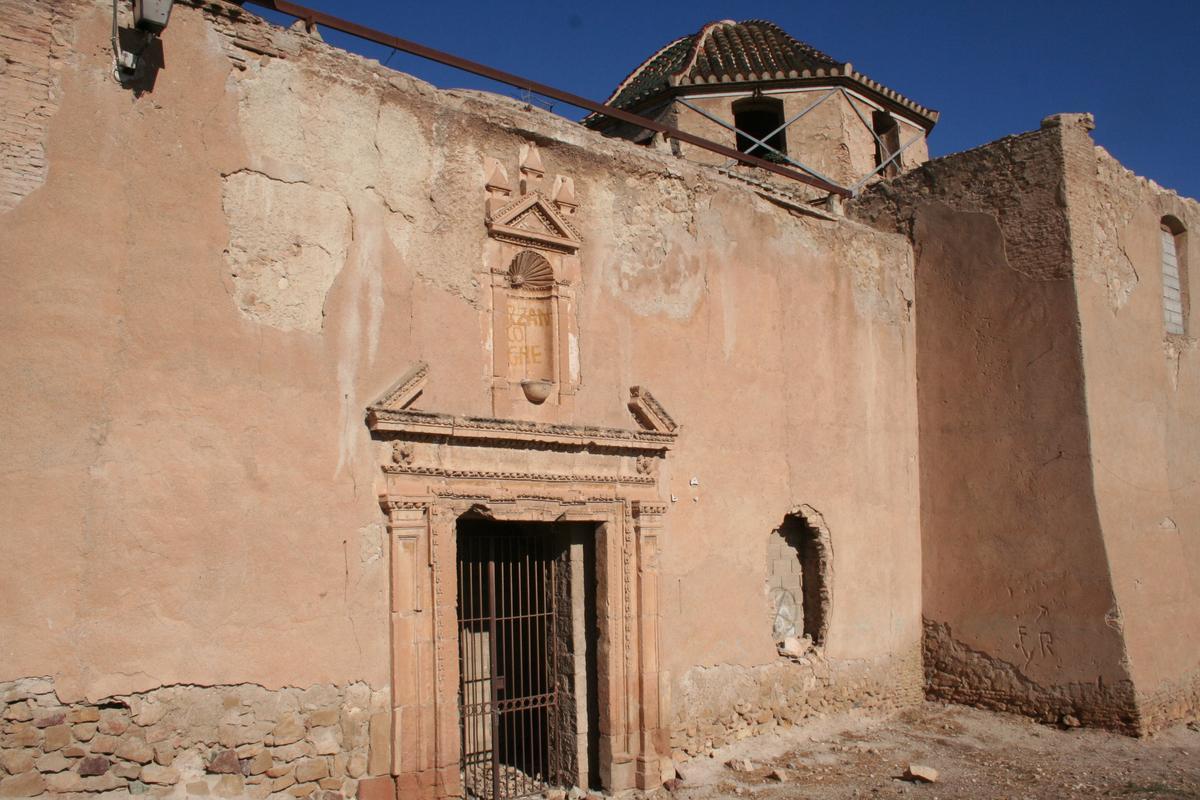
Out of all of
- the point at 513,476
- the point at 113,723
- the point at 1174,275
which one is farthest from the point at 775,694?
the point at 1174,275

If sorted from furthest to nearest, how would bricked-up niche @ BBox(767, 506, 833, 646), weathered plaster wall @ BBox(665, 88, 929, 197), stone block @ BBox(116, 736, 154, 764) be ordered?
weathered plaster wall @ BBox(665, 88, 929, 197)
bricked-up niche @ BBox(767, 506, 833, 646)
stone block @ BBox(116, 736, 154, 764)

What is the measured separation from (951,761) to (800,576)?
1.99 meters

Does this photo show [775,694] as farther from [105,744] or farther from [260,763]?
[105,744]

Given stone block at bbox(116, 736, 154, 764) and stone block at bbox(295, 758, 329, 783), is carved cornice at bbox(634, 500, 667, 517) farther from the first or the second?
stone block at bbox(116, 736, 154, 764)

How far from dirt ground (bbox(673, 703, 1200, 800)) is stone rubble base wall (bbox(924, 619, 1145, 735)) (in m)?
Result: 0.13

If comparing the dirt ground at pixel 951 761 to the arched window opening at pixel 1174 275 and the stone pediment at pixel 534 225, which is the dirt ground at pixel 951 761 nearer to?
the stone pediment at pixel 534 225

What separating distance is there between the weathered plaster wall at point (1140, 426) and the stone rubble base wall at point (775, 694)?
2093mm

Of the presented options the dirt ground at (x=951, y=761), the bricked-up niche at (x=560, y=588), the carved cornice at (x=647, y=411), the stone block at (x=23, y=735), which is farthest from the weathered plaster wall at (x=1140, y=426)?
the stone block at (x=23, y=735)

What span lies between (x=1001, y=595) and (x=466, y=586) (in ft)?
16.8

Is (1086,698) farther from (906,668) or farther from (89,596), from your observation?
(89,596)

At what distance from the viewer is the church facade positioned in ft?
18.7

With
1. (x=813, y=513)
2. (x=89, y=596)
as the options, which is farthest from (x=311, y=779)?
(x=813, y=513)

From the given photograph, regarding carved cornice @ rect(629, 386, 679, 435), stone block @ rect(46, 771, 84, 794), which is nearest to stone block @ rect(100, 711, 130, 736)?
stone block @ rect(46, 771, 84, 794)

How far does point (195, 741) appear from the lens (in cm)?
577
